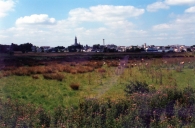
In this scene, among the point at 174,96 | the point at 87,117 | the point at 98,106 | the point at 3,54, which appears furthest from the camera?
A: the point at 3,54

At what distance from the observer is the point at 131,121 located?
8.05 metres

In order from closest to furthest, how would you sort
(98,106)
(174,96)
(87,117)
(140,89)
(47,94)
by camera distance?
(87,117) → (98,106) → (174,96) → (140,89) → (47,94)

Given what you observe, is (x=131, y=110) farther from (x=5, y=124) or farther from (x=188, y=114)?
(x=5, y=124)

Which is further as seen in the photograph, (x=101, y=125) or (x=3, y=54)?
(x=3, y=54)

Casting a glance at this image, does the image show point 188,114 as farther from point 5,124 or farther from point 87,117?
point 5,124

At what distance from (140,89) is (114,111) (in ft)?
15.4

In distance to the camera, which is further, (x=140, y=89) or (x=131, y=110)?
(x=140, y=89)

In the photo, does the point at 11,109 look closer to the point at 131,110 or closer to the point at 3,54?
the point at 131,110

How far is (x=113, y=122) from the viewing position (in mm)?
8336

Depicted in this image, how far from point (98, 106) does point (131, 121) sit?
2.14 m

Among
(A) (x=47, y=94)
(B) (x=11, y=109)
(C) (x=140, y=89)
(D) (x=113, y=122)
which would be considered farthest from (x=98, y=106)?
(A) (x=47, y=94)

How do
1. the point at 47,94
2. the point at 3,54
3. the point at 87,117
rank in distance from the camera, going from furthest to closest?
the point at 3,54
the point at 47,94
the point at 87,117

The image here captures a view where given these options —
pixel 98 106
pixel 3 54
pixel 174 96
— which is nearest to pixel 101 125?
pixel 98 106

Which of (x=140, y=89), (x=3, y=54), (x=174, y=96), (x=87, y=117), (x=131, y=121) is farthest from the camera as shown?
(x=3, y=54)
